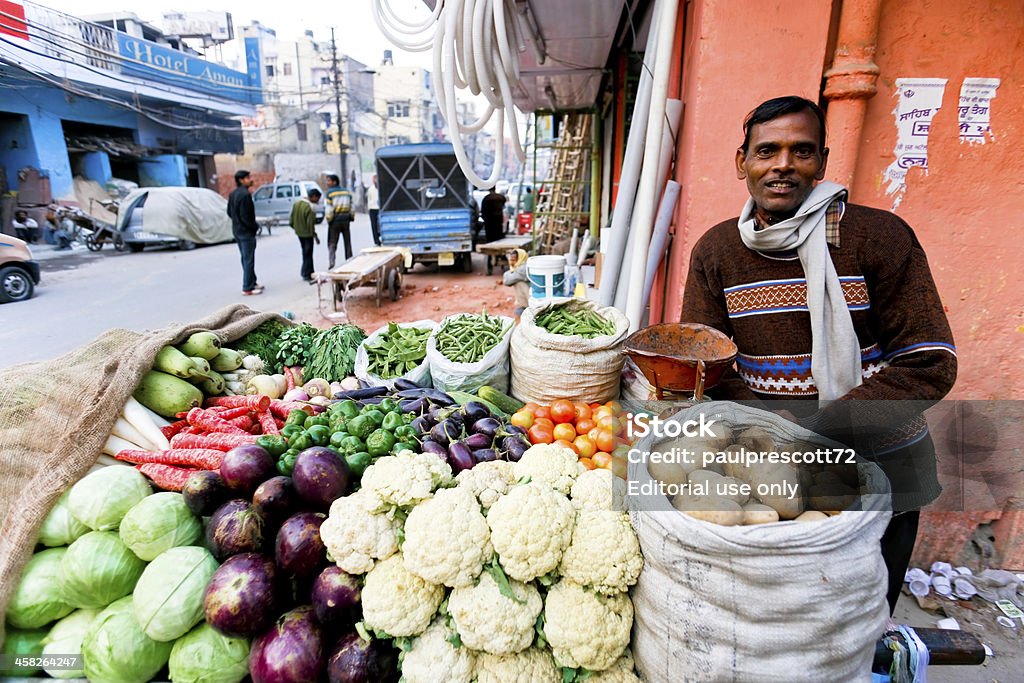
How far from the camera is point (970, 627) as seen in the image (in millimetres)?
2672

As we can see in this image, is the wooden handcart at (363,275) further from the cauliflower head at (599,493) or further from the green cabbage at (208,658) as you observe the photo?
the cauliflower head at (599,493)

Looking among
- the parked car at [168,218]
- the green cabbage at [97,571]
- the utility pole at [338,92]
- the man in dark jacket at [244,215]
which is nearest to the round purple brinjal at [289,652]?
the green cabbage at [97,571]

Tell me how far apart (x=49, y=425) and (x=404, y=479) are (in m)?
1.85

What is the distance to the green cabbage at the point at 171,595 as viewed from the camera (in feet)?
5.56

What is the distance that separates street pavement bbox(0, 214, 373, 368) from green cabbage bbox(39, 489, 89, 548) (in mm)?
2949

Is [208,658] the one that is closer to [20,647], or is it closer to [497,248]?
[20,647]

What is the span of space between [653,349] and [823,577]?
1029 millimetres

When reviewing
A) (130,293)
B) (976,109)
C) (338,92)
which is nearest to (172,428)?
(976,109)

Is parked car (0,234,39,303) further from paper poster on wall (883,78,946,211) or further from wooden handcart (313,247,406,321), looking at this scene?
paper poster on wall (883,78,946,211)

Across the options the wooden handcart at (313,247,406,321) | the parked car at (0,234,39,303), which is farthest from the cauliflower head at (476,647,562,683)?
the parked car at (0,234,39,303)

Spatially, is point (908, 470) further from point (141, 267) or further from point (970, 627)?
point (141, 267)

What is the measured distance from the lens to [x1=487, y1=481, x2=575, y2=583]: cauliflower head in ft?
5.08

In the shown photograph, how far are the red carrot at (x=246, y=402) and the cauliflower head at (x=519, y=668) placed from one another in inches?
80.0

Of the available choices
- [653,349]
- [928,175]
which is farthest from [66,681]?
[928,175]
